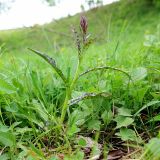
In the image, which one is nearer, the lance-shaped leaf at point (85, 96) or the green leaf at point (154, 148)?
the green leaf at point (154, 148)

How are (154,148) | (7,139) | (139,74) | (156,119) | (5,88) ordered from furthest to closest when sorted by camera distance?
(139,74)
(5,88)
(156,119)
(7,139)
(154,148)

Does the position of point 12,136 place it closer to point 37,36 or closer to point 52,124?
point 52,124

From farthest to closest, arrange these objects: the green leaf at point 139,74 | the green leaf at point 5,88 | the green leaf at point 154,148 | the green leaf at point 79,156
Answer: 1. the green leaf at point 139,74
2. the green leaf at point 5,88
3. the green leaf at point 79,156
4. the green leaf at point 154,148

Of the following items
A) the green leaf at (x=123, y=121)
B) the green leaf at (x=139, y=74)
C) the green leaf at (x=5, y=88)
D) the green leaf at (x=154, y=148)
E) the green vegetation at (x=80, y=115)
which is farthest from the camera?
the green leaf at (x=139, y=74)

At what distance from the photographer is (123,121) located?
1.36m

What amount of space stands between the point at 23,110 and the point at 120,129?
0.40 metres

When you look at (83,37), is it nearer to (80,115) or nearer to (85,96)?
(85,96)

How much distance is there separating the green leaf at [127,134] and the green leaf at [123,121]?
18mm

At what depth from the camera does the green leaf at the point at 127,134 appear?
4.19 ft

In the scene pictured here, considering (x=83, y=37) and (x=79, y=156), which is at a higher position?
(x=83, y=37)

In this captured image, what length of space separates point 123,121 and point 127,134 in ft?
0.24

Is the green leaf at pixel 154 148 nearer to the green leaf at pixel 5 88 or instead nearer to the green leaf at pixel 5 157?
the green leaf at pixel 5 157

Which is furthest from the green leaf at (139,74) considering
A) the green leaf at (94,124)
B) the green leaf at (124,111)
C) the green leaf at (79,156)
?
the green leaf at (79,156)

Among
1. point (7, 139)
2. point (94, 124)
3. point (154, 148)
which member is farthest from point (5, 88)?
point (154, 148)
